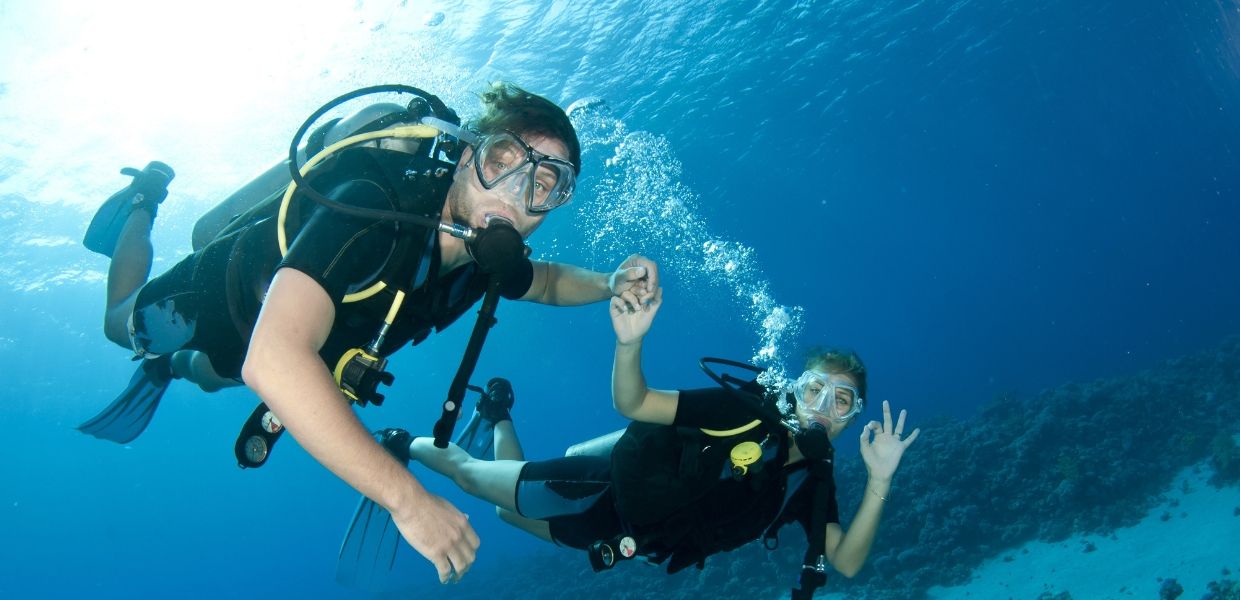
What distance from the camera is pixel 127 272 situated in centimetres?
427

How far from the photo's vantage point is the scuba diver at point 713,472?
3832mm

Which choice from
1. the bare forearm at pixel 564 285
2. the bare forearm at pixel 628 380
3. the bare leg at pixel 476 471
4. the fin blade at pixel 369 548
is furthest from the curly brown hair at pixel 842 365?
the fin blade at pixel 369 548

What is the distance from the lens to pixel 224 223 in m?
3.97

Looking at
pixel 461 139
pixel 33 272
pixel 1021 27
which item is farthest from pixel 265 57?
pixel 1021 27

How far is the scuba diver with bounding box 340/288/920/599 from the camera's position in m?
3.83

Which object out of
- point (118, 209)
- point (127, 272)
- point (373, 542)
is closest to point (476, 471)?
point (373, 542)

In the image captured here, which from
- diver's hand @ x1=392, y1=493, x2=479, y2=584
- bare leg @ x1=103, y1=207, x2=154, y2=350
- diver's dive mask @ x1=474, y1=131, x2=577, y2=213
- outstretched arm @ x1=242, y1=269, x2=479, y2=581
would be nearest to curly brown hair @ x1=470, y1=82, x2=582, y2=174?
diver's dive mask @ x1=474, y1=131, x2=577, y2=213

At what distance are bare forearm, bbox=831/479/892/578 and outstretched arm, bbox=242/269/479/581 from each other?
333 cm

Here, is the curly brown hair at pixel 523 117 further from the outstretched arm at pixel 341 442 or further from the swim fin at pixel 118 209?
the swim fin at pixel 118 209

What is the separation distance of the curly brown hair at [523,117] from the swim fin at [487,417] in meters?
3.88

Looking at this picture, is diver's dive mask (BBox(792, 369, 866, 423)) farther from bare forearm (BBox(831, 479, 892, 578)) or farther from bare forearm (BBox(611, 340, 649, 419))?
bare forearm (BBox(611, 340, 649, 419))

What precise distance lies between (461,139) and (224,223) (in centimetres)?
207

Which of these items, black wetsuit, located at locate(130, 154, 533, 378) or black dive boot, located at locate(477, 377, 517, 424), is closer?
black wetsuit, located at locate(130, 154, 533, 378)

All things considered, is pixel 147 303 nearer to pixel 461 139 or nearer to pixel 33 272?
pixel 461 139
